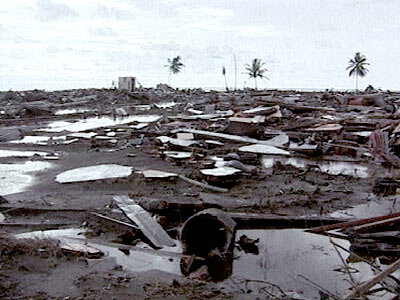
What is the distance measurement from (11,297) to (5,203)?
353 cm

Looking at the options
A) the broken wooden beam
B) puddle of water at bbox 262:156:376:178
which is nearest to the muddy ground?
puddle of water at bbox 262:156:376:178

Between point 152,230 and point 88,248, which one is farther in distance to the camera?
point 152,230

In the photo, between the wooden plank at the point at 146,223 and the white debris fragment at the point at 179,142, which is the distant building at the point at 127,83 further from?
the wooden plank at the point at 146,223

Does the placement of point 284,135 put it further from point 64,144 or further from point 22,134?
point 22,134

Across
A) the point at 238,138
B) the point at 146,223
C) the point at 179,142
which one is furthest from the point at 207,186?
the point at 238,138

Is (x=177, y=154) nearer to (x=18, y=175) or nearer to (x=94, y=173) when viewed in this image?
(x=94, y=173)

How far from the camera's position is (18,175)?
10531 mm

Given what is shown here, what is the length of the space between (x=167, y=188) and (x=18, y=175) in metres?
3.61

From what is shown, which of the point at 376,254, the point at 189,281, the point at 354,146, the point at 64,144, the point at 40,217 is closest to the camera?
the point at 189,281

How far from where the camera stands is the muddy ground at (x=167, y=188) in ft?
16.6

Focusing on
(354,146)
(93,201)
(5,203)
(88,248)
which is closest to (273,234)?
(88,248)

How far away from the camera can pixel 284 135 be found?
15125 millimetres

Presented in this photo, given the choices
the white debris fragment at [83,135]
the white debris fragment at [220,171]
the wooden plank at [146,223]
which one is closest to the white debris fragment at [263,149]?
the white debris fragment at [220,171]

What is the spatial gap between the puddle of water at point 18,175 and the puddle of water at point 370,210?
591 cm
